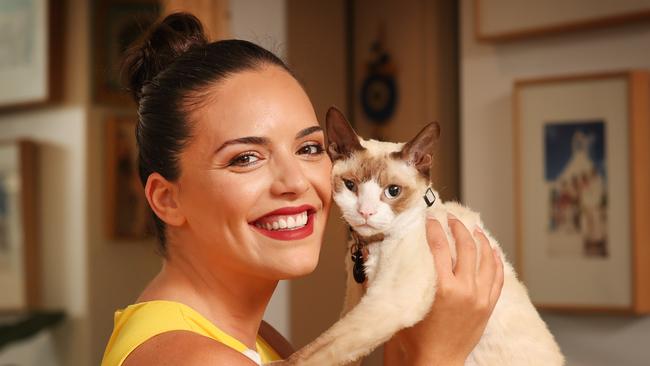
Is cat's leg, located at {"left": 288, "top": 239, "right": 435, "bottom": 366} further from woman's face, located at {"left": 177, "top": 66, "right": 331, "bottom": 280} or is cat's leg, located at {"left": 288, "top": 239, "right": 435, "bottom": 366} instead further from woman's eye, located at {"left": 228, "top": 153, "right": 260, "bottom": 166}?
woman's eye, located at {"left": 228, "top": 153, "right": 260, "bottom": 166}

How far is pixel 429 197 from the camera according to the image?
1138mm

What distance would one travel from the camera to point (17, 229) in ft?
11.2

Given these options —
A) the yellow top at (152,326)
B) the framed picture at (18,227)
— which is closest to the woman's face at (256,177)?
the yellow top at (152,326)

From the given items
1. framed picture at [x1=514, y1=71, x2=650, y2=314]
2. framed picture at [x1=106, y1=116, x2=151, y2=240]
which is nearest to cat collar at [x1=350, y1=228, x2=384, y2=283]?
framed picture at [x1=514, y1=71, x2=650, y2=314]

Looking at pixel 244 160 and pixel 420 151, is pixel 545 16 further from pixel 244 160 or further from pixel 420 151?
pixel 244 160

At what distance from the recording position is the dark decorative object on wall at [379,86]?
2.47 m

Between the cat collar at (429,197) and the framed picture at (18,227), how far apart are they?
269 cm

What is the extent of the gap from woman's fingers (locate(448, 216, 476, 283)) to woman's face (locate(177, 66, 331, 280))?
0.21 meters

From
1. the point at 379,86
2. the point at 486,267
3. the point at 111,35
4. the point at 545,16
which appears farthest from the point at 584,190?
the point at 111,35

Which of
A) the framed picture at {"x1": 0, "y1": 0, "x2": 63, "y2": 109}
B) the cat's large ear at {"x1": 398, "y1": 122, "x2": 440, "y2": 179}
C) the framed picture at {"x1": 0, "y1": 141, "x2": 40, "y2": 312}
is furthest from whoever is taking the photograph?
the framed picture at {"x1": 0, "y1": 141, "x2": 40, "y2": 312}

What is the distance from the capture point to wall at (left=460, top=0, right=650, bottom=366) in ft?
6.18

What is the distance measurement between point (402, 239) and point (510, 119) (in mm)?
1062

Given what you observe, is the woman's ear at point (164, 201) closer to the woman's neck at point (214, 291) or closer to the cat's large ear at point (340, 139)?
the woman's neck at point (214, 291)

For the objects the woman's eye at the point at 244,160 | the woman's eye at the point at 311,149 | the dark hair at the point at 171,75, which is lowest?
the woman's eye at the point at 244,160
